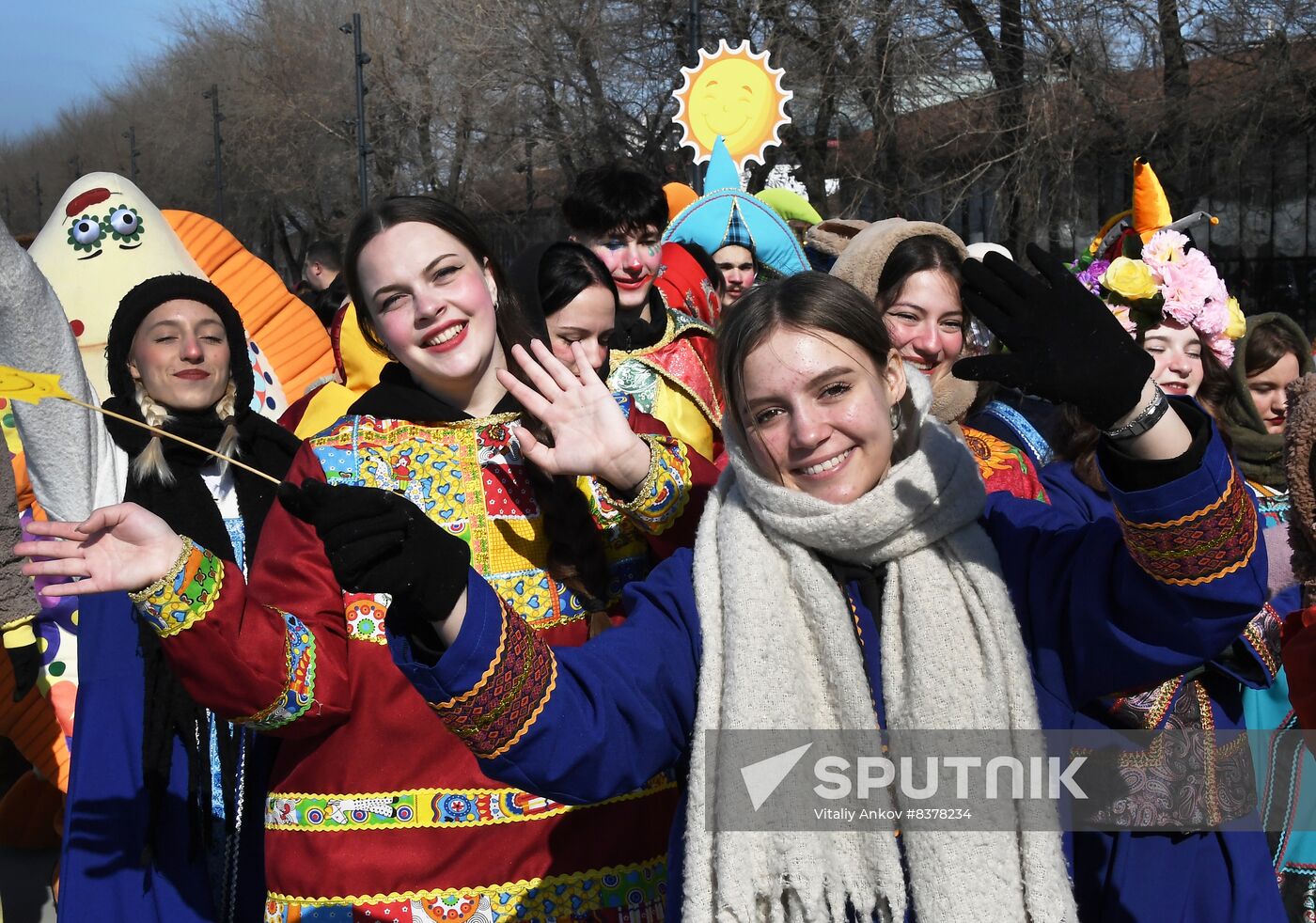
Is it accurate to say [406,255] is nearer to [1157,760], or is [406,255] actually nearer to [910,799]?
[910,799]

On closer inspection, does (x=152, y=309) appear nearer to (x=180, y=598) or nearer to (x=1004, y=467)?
(x=180, y=598)

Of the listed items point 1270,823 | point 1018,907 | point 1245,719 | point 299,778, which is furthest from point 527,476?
point 1270,823

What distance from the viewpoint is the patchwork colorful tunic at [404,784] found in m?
2.34

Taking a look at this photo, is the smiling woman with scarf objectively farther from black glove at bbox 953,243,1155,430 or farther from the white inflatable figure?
the white inflatable figure

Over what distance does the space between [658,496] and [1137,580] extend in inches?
36.2

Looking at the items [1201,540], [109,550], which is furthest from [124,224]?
[1201,540]

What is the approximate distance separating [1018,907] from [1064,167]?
10982 mm

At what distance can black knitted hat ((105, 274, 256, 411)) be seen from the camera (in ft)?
11.0

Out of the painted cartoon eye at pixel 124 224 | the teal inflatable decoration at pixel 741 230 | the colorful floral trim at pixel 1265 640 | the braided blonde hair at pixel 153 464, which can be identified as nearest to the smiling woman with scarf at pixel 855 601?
the colorful floral trim at pixel 1265 640

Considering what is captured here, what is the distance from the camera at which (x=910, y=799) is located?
1915mm

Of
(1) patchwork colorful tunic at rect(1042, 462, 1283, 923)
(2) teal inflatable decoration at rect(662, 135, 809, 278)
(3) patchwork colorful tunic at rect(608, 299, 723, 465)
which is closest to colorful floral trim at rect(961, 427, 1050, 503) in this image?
(1) patchwork colorful tunic at rect(1042, 462, 1283, 923)

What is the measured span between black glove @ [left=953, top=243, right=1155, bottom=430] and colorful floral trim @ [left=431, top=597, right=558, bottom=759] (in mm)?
674

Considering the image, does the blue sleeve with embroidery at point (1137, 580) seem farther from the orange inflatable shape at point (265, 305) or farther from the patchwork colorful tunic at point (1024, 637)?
the orange inflatable shape at point (265, 305)

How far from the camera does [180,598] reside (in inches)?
83.8
